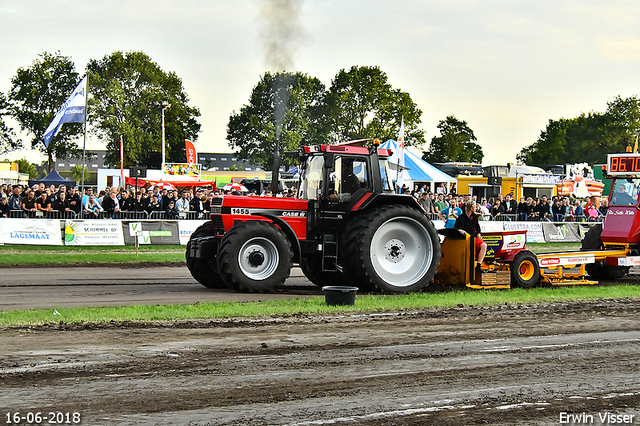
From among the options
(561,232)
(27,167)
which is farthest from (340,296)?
(27,167)

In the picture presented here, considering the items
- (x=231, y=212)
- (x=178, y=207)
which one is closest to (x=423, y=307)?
(x=231, y=212)

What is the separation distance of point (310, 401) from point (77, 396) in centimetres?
181

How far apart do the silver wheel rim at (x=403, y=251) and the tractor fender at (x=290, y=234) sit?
4.40 ft

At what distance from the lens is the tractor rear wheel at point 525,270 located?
1366 cm

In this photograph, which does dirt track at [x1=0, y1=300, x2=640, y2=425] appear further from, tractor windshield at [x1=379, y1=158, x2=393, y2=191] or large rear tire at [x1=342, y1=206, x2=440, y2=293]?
tractor windshield at [x1=379, y1=158, x2=393, y2=191]

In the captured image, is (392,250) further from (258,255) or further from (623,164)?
(623,164)

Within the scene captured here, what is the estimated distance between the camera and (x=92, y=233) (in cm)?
2209

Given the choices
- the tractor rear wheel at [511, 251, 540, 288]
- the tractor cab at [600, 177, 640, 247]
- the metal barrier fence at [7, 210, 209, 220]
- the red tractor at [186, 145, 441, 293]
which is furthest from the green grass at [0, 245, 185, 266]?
the tractor cab at [600, 177, 640, 247]

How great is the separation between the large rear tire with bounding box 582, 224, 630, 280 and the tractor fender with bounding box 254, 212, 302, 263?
674cm

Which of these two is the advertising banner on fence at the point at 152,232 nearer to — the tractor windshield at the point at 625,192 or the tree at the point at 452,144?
the tractor windshield at the point at 625,192

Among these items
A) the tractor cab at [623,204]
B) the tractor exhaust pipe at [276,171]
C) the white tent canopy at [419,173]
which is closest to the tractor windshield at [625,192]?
the tractor cab at [623,204]

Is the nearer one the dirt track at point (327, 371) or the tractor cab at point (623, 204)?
the dirt track at point (327, 371)

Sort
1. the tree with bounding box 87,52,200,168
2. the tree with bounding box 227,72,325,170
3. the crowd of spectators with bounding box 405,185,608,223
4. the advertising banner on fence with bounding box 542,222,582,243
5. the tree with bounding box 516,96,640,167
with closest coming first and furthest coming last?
the crowd of spectators with bounding box 405,185,608,223 < the advertising banner on fence with bounding box 542,222,582,243 < the tree with bounding box 227,72,325,170 < the tree with bounding box 87,52,200,168 < the tree with bounding box 516,96,640,167

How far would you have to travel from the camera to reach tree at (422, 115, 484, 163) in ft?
283
